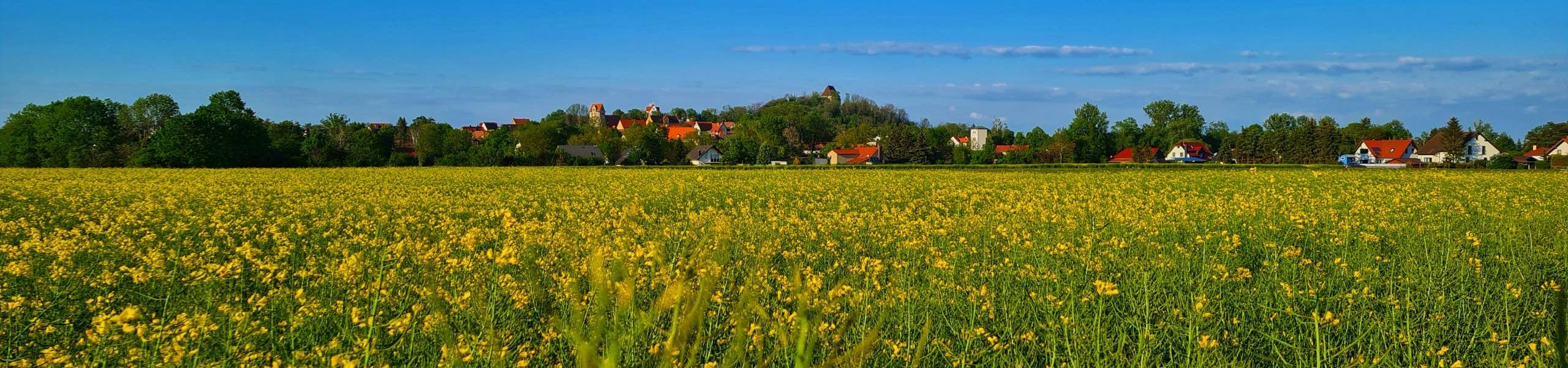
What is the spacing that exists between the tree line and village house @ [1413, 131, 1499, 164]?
6.29 feet

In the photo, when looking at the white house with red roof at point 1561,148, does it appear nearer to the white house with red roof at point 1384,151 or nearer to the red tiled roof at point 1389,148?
the white house with red roof at point 1384,151

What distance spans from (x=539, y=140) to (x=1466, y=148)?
12010 cm

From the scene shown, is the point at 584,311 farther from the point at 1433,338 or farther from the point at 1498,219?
the point at 1498,219

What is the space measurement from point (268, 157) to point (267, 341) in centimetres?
6788

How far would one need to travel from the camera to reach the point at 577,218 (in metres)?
10.5

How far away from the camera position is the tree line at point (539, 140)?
190ft

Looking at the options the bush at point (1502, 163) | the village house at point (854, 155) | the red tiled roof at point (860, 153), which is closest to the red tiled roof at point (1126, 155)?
the red tiled roof at point (860, 153)

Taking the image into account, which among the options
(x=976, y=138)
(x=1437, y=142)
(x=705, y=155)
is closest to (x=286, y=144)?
(x=705, y=155)

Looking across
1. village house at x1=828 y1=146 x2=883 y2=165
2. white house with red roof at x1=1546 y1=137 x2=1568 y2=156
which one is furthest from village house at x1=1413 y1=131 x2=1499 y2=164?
village house at x1=828 y1=146 x2=883 y2=165

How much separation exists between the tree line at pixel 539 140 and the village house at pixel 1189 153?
274 centimetres

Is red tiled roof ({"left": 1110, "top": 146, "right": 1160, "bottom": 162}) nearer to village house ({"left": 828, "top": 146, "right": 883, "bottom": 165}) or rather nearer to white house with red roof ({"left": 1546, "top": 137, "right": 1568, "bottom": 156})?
village house ({"left": 828, "top": 146, "right": 883, "bottom": 165})

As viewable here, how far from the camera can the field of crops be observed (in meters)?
3.20

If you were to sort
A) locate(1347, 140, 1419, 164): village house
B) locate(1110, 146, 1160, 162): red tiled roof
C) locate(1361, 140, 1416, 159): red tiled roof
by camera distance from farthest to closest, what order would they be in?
locate(1110, 146, 1160, 162): red tiled roof → locate(1361, 140, 1416, 159): red tiled roof → locate(1347, 140, 1419, 164): village house

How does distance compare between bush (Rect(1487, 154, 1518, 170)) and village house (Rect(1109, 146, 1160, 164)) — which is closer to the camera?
bush (Rect(1487, 154, 1518, 170))
